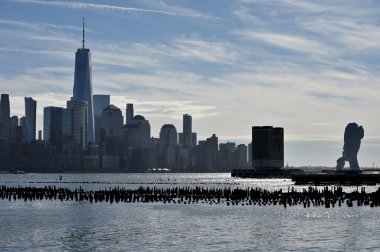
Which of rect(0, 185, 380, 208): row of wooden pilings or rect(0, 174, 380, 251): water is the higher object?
rect(0, 185, 380, 208): row of wooden pilings

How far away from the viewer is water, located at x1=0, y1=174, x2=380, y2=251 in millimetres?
66562

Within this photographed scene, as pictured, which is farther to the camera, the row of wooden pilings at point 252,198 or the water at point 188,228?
the row of wooden pilings at point 252,198

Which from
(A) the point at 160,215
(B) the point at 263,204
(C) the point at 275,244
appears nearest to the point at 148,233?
(C) the point at 275,244

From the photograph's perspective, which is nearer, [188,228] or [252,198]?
[188,228]

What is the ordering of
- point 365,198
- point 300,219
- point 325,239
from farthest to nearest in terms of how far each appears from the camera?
1. point 365,198
2. point 300,219
3. point 325,239

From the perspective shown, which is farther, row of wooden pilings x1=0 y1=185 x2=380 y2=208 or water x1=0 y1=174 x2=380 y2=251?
row of wooden pilings x1=0 y1=185 x2=380 y2=208

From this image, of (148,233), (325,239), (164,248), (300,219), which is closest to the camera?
(164,248)

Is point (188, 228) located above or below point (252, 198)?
below

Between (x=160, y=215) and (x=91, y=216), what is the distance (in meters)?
9.96

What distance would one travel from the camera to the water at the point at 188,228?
218 ft

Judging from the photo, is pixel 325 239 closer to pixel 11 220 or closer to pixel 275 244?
pixel 275 244

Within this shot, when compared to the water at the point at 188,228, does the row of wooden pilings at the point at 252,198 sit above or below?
above

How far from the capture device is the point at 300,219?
3674 inches

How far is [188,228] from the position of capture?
82.2 m
